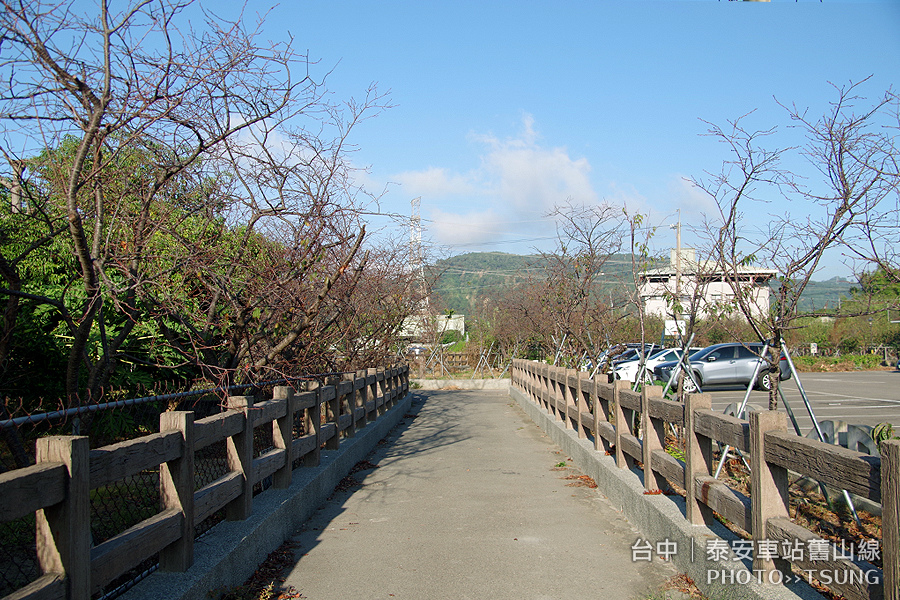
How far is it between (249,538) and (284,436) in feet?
5.20

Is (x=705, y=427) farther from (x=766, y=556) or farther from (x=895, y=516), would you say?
(x=895, y=516)

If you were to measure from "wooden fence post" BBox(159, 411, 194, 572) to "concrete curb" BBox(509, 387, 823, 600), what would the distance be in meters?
3.21

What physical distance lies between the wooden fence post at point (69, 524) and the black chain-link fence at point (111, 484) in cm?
12

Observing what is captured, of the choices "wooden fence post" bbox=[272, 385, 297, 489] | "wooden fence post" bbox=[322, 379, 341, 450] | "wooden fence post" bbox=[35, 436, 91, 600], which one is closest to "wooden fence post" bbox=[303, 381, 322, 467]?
"wooden fence post" bbox=[322, 379, 341, 450]

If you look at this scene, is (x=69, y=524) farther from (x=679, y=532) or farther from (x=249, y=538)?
(x=679, y=532)

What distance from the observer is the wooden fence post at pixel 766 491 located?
385 centimetres

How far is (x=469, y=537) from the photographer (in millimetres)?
6172

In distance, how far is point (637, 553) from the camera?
5613mm

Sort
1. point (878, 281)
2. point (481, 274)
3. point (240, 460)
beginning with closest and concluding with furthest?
point (240, 460) < point (878, 281) < point (481, 274)

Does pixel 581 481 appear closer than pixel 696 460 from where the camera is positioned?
No

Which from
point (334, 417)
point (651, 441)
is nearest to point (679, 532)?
point (651, 441)

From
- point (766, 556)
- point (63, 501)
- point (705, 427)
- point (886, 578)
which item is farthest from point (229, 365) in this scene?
point (886, 578)

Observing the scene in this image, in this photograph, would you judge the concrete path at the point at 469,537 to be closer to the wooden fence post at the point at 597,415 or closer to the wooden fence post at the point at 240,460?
the wooden fence post at the point at 597,415

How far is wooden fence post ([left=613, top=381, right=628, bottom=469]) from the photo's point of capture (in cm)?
737
